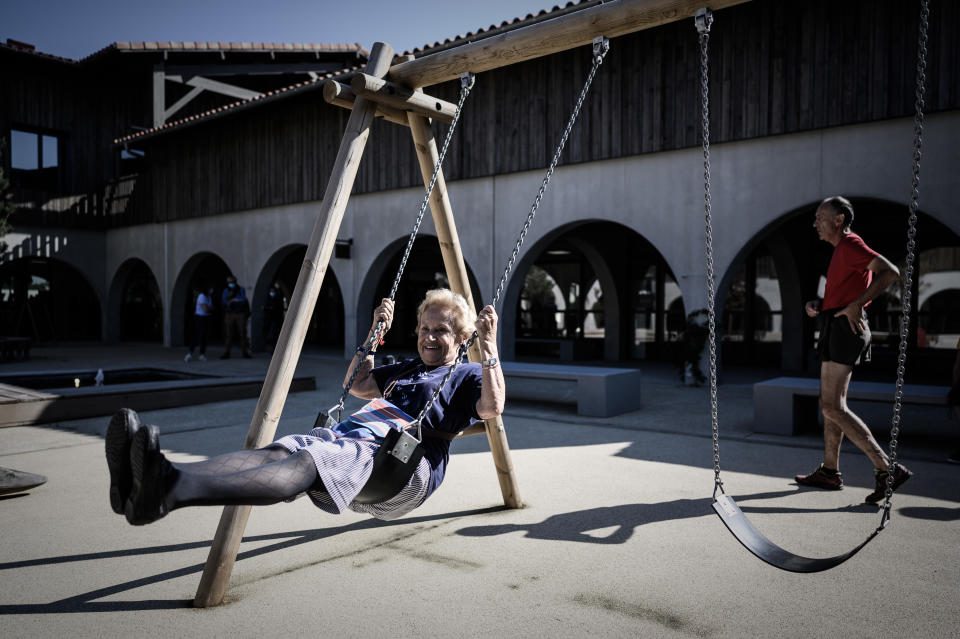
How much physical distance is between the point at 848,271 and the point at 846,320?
0.31 m

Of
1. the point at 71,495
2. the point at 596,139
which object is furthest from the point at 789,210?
the point at 71,495

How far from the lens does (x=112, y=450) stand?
7.01ft

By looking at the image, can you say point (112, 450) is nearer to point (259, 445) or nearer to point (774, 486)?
point (259, 445)

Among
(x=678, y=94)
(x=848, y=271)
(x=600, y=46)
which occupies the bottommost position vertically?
(x=848, y=271)

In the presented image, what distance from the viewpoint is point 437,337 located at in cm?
325

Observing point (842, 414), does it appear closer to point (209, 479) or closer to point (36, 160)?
point (209, 479)

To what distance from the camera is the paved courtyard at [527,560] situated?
2.63 meters

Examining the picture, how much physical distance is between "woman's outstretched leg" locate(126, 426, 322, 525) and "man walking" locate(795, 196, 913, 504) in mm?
3385

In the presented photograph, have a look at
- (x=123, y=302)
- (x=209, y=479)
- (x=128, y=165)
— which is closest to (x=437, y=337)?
(x=209, y=479)

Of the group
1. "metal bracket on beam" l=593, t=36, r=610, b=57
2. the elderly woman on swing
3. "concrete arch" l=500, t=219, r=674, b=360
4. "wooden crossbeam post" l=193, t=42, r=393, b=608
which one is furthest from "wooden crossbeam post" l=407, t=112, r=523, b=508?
"concrete arch" l=500, t=219, r=674, b=360

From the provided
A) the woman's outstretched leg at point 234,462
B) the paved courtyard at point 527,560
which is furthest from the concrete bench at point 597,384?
the woman's outstretched leg at point 234,462

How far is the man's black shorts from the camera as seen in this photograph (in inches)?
165

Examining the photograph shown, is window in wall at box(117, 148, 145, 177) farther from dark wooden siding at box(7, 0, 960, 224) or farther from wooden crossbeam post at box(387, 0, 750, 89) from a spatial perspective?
wooden crossbeam post at box(387, 0, 750, 89)

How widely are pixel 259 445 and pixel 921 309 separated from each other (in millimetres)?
13159
